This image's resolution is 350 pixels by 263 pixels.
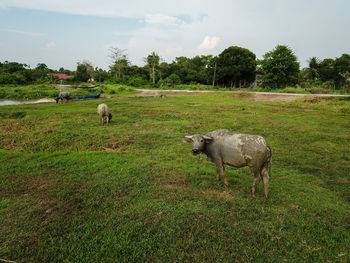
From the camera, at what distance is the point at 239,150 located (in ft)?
14.9

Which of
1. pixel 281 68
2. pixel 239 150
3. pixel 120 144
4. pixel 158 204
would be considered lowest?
pixel 158 204

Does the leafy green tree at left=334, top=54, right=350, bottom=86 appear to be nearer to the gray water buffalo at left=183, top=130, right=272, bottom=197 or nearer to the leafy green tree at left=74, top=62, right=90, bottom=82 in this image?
the gray water buffalo at left=183, top=130, right=272, bottom=197

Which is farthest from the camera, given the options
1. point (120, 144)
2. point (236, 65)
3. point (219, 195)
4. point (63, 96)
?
point (236, 65)

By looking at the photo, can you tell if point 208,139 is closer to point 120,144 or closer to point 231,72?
point 120,144

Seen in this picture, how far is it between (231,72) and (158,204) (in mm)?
47532

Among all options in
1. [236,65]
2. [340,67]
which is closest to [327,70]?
[340,67]

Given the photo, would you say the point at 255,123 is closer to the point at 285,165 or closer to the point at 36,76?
the point at 285,165

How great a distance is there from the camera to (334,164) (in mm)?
6926

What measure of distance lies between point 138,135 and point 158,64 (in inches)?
2051

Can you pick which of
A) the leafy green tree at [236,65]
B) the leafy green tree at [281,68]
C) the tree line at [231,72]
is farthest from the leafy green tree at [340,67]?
the leafy green tree at [236,65]

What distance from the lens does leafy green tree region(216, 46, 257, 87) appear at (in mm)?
46312

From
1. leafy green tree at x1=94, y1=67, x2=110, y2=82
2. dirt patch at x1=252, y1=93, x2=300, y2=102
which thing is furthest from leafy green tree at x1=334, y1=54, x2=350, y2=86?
leafy green tree at x1=94, y1=67, x2=110, y2=82

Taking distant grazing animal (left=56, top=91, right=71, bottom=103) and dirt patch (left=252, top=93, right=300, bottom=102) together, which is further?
dirt patch (left=252, top=93, right=300, bottom=102)

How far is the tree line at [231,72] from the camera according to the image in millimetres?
39719
